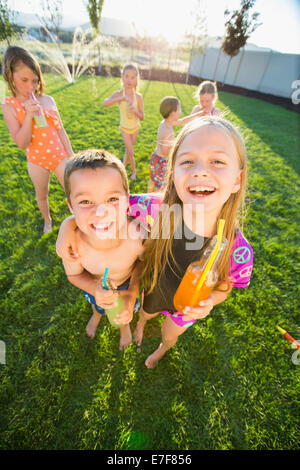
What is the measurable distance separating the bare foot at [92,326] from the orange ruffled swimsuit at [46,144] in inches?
71.9

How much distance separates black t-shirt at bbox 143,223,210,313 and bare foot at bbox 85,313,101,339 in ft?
2.79

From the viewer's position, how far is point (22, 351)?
82.2 inches

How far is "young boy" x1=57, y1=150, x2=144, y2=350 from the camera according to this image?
4.10 feet

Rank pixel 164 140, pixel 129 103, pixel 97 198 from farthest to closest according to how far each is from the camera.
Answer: pixel 129 103 < pixel 164 140 < pixel 97 198

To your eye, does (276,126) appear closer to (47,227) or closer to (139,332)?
(47,227)

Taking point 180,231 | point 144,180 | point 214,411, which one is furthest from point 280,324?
point 144,180

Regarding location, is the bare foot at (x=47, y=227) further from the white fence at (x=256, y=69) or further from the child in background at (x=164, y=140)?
the white fence at (x=256, y=69)

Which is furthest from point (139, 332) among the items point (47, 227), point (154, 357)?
point (47, 227)

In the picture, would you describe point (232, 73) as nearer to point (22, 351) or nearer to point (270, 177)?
point (270, 177)

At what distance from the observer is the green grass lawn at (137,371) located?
69.0 inches

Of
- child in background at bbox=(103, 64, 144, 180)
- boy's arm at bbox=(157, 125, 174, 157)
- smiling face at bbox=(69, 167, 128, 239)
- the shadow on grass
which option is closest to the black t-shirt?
smiling face at bbox=(69, 167, 128, 239)

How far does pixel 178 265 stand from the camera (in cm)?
149

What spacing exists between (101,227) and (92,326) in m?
1.36

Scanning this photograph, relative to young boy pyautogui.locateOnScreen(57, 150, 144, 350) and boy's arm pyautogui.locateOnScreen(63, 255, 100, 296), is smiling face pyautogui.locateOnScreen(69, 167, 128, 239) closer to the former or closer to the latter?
young boy pyautogui.locateOnScreen(57, 150, 144, 350)
